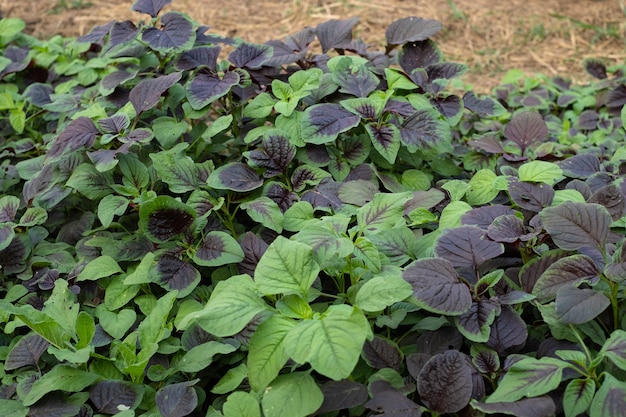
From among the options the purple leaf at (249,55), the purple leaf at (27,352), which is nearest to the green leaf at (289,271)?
the purple leaf at (27,352)

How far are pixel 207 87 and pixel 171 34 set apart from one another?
27 cm

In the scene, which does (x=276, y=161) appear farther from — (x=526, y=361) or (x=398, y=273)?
(x=526, y=361)

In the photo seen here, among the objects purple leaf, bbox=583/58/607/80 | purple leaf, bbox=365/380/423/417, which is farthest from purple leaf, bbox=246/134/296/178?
purple leaf, bbox=583/58/607/80

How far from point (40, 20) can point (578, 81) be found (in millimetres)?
3252

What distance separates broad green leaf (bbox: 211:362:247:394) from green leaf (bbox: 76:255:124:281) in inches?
19.0

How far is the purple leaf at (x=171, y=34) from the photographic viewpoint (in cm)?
220

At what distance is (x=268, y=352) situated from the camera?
138 centimetres

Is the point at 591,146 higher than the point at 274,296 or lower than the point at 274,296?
lower

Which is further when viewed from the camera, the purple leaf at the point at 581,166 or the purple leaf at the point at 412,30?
the purple leaf at the point at 412,30

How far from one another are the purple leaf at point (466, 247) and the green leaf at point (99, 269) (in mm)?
891

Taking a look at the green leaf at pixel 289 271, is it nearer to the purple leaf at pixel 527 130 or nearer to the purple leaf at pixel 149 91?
the purple leaf at pixel 149 91

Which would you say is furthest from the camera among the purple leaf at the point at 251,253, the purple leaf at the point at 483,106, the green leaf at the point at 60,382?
the purple leaf at the point at 483,106

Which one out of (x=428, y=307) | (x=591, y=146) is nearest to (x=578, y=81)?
(x=591, y=146)

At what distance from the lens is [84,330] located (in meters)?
1.65
